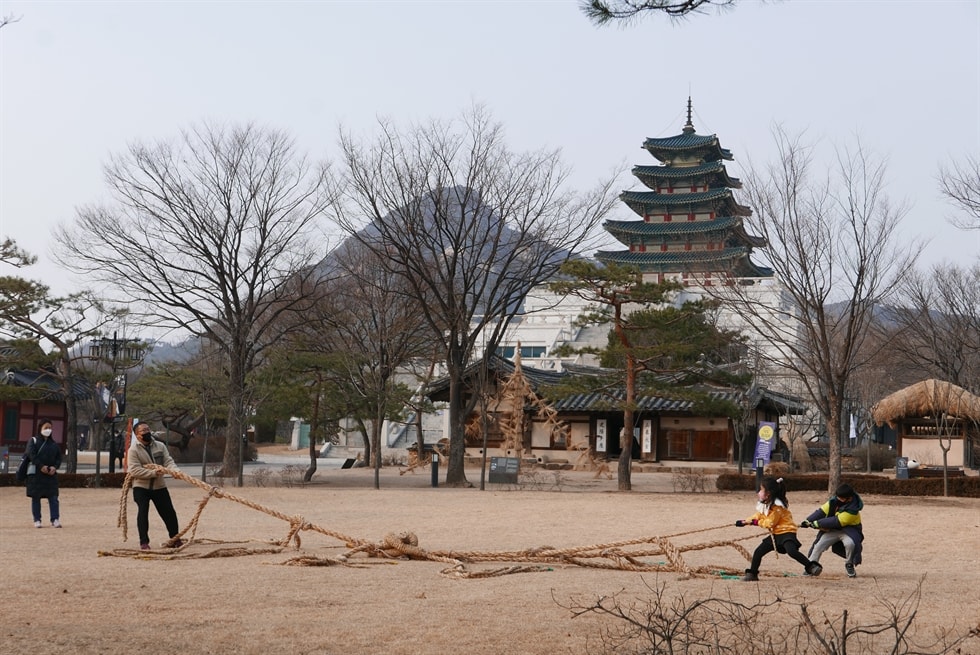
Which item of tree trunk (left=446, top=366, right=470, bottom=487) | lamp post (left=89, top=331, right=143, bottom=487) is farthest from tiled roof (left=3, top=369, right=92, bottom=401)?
tree trunk (left=446, top=366, right=470, bottom=487)

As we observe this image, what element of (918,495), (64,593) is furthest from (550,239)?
(64,593)

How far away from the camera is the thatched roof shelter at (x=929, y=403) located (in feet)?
101

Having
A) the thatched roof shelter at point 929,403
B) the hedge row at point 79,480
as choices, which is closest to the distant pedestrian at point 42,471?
the hedge row at point 79,480

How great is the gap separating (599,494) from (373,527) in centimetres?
976

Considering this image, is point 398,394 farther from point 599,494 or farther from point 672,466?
point 672,466

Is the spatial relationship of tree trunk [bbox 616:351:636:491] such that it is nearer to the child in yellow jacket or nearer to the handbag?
the handbag

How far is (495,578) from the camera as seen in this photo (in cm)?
919

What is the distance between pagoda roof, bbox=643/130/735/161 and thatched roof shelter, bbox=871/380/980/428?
28491 millimetres

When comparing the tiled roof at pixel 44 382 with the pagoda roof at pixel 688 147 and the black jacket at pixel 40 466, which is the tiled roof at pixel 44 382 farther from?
the pagoda roof at pixel 688 147

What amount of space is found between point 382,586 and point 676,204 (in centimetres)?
5352

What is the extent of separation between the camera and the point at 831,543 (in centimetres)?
965

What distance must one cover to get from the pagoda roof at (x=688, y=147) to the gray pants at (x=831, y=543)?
52.5m

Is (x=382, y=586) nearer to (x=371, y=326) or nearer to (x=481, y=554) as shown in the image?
(x=481, y=554)

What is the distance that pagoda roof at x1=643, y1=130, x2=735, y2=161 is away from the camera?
6022cm
